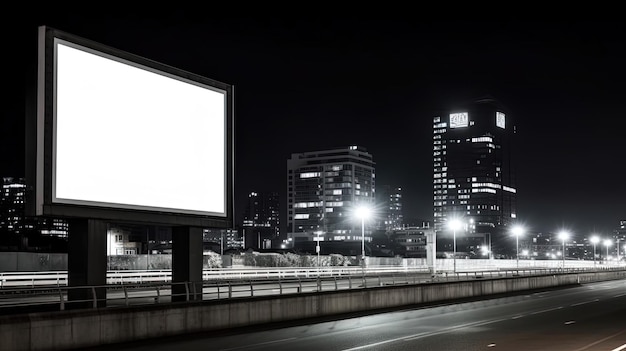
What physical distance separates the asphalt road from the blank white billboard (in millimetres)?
4896

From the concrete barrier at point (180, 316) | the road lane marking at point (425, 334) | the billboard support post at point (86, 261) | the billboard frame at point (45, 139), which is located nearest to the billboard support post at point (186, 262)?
the concrete barrier at point (180, 316)

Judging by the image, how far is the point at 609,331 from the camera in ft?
82.4

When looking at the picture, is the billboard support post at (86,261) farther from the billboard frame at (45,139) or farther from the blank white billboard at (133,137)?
the blank white billboard at (133,137)

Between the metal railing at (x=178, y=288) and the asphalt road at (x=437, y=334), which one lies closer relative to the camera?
the asphalt road at (x=437, y=334)

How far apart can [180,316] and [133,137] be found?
5958 millimetres

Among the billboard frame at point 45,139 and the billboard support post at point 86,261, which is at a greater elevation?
the billboard frame at point 45,139

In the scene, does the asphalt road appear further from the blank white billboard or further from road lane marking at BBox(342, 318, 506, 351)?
the blank white billboard

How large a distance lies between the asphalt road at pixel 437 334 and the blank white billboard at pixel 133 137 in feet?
16.1

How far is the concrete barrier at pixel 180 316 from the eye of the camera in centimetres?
1955

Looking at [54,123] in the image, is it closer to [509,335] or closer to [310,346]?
[310,346]

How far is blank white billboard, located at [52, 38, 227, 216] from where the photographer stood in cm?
2258

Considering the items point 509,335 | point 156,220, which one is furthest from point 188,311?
point 509,335

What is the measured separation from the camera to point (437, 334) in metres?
24.5

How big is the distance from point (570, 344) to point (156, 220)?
13.5m
